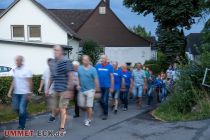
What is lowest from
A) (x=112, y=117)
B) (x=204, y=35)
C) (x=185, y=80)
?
(x=112, y=117)

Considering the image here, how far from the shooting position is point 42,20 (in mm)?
37438

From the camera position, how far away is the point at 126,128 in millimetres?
12664

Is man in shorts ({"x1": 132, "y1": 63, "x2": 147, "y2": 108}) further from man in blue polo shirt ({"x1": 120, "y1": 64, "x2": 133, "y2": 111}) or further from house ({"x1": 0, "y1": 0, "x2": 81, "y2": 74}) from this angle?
house ({"x1": 0, "y1": 0, "x2": 81, "y2": 74})

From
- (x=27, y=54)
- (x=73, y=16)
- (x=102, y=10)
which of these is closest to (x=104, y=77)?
(x=27, y=54)

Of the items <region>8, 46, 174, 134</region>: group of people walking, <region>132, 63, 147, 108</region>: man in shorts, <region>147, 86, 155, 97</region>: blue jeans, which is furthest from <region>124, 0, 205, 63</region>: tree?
<region>8, 46, 174, 134</region>: group of people walking

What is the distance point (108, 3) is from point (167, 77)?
44019 mm

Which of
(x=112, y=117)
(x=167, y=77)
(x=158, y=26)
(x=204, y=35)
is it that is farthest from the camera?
→ (x=158, y=26)

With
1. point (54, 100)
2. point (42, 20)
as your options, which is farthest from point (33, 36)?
point (54, 100)

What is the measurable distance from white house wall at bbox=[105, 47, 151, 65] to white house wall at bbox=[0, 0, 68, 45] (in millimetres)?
22432

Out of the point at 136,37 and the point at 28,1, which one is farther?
the point at 136,37

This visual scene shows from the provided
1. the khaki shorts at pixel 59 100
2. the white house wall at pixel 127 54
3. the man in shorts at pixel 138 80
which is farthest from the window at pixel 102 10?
the khaki shorts at pixel 59 100

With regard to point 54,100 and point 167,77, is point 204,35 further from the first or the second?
point 54,100

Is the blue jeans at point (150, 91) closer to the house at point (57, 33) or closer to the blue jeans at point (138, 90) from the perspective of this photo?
the blue jeans at point (138, 90)

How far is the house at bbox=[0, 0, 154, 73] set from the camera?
29859mm
